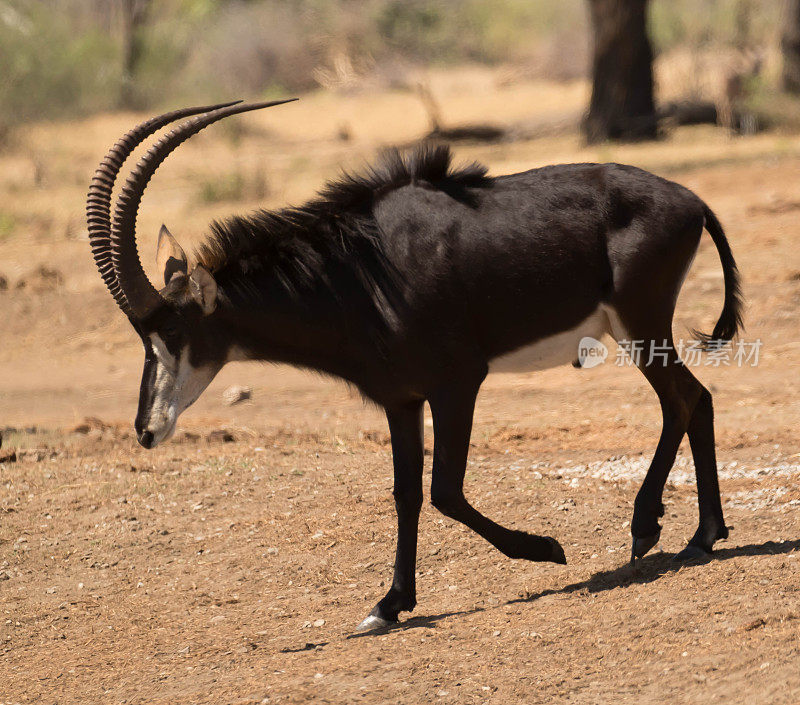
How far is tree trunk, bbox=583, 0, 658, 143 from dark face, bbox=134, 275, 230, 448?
14.3 metres

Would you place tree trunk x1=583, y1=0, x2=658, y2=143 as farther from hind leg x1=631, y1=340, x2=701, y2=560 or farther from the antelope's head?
the antelope's head

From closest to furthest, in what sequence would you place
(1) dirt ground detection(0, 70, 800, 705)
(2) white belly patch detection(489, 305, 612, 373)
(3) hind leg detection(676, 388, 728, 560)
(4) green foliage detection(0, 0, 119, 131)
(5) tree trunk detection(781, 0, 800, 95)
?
(1) dirt ground detection(0, 70, 800, 705)
(2) white belly patch detection(489, 305, 612, 373)
(3) hind leg detection(676, 388, 728, 560)
(5) tree trunk detection(781, 0, 800, 95)
(4) green foliage detection(0, 0, 119, 131)

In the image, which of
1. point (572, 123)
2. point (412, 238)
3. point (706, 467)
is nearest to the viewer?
point (412, 238)

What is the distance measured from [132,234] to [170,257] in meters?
0.24

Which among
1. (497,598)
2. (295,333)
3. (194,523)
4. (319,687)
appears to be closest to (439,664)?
(319,687)

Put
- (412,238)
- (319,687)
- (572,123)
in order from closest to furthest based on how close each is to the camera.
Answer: (319,687), (412,238), (572,123)

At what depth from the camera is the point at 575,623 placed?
15.3ft

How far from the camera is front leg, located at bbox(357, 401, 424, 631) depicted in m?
5.14

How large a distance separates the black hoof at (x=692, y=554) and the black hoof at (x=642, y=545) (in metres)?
0.13

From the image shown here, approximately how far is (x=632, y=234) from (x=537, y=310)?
55 centimetres

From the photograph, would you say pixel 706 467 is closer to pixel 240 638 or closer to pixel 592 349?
pixel 592 349

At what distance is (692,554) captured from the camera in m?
5.33

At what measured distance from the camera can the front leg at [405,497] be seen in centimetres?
514

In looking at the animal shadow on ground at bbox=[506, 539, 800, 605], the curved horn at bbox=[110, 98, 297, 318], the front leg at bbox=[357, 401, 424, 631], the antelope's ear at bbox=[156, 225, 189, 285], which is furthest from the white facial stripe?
the animal shadow on ground at bbox=[506, 539, 800, 605]
